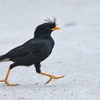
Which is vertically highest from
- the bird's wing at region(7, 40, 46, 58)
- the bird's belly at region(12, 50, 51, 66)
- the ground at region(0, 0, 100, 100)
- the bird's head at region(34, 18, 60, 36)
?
the bird's head at region(34, 18, 60, 36)

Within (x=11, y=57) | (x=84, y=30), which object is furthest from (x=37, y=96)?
(x=84, y=30)

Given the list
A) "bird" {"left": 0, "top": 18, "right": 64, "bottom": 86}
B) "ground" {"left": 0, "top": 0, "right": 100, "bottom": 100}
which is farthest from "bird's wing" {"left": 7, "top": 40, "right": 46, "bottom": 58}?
"ground" {"left": 0, "top": 0, "right": 100, "bottom": 100}

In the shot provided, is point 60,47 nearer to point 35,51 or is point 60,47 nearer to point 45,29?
point 45,29

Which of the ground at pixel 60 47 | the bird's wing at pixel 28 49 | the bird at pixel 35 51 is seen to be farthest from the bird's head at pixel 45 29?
the ground at pixel 60 47

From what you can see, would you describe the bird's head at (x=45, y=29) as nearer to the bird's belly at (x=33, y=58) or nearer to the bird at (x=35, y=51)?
the bird at (x=35, y=51)

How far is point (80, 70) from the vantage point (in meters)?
9.80

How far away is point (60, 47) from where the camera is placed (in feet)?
44.2

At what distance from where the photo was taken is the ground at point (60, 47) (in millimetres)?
7516

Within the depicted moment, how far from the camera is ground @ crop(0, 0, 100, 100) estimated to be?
752cm

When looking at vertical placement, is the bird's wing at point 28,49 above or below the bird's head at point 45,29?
below

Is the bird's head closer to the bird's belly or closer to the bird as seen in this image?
the bird

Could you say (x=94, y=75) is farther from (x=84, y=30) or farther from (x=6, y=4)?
(x=6, y=4)

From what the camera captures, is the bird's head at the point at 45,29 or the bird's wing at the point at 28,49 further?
the bird's head at the point at 45,29

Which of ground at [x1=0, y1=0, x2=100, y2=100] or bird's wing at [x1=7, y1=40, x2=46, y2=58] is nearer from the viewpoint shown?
ground at [x1=0, y1=0, x2=100, y2=100]
